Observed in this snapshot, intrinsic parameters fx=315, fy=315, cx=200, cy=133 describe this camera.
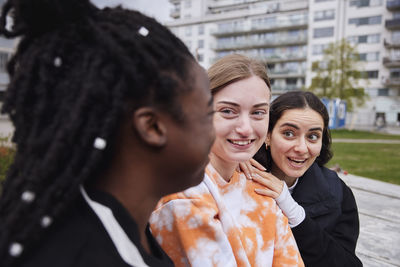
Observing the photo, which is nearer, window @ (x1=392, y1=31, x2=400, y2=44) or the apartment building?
window @ (x1=392, y1=31, x2=400, y2=44)

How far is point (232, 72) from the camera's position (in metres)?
1.45

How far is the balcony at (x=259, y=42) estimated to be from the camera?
45.2 meters

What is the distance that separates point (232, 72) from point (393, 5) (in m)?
46.5

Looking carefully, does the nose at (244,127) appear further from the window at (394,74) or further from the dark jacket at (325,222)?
the window at (394,74)

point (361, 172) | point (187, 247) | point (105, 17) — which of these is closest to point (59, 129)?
point (105, 17)

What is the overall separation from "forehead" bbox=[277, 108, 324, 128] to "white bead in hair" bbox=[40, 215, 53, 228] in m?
1.66

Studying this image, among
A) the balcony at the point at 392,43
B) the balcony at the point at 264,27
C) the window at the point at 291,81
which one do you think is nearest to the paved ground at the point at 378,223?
the balcony at the point at 392,43

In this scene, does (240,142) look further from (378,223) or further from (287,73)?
(287,73)

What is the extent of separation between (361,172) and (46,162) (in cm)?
945

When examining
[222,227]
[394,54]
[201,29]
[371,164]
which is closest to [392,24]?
[394,54]

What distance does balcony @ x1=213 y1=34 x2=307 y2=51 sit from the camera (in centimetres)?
4525

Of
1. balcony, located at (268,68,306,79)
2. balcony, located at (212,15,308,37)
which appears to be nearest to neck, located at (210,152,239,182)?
balcony, located at (268,68,306,79)

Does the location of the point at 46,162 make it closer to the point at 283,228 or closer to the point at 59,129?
the point at 59,129

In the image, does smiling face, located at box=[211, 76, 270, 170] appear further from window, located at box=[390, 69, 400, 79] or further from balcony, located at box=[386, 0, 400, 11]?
balcony, located at box=[386, 0, 400, 11]
